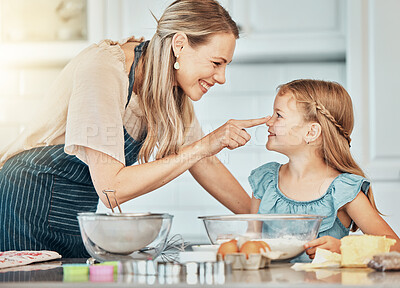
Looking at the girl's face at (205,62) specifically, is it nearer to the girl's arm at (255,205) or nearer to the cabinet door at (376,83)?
the girl's arm at (255,205)

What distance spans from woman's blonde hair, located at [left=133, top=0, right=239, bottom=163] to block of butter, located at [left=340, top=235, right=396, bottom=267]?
0.71 meters

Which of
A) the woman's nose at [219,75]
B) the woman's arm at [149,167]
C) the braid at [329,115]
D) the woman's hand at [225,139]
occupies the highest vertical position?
the woman's nose at [219,75]

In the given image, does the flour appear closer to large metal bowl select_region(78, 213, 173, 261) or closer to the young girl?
large metal bowl select_region(78, 213, 173, 261)

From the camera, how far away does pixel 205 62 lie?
175cm

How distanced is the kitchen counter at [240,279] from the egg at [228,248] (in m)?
0.07

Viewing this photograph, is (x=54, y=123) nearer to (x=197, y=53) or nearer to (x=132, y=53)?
(x=132, y=53)

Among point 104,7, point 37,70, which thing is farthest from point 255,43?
point 37,70

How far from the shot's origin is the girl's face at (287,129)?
5.93 ft

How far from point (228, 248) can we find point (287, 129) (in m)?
0.79

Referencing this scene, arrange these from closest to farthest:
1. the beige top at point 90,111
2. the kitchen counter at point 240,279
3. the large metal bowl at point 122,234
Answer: the kitchen counter at point 240,279 → the large metal bowl at point 122,234 → the beige top at point 90,111

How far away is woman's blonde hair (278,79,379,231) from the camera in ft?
5.91

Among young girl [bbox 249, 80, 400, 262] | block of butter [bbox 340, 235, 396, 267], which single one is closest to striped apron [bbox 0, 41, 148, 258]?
young girl [bbox 249, 80, 400, 262]

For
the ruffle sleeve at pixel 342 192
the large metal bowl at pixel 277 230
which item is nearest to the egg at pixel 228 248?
the large metal bowl at pixel 277 230

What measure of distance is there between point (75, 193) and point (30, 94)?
128 cm
